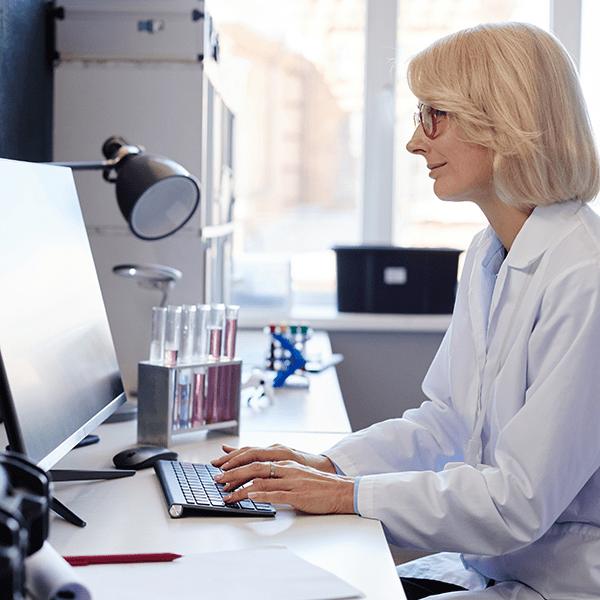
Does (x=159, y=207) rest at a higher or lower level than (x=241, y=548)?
higher

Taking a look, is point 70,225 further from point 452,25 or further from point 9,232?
point 452,25

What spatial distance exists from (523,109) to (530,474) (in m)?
0.51

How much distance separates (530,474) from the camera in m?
0.83

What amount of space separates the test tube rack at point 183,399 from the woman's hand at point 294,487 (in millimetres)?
283

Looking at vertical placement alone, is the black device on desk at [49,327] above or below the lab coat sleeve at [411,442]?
above

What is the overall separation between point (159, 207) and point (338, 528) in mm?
721

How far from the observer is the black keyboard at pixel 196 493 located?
2.84ft

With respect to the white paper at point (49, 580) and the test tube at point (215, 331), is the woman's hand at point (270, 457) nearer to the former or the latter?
the test tube at point (215, 331)

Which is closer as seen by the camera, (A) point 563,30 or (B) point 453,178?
(B) point 453,178

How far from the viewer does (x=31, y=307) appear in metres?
0.82

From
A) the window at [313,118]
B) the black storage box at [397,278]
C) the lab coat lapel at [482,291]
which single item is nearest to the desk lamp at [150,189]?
the lab coat lapel at [482,291]

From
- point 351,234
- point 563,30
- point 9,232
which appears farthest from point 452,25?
point 9,232

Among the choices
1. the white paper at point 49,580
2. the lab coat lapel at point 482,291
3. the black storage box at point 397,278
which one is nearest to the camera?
the white paper at point 49,580

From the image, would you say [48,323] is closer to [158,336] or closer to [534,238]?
[158,336]
